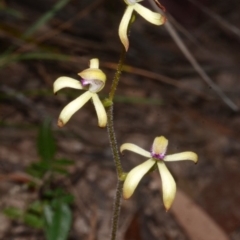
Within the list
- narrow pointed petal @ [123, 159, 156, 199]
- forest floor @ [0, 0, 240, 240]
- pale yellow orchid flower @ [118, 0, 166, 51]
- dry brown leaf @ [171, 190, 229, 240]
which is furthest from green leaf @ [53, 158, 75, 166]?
pale yellow orchid flower @ [118, 0, 166, 51]

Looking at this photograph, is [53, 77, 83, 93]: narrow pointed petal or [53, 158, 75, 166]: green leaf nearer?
[53, 77, 83, 93]: narrow pointed petal

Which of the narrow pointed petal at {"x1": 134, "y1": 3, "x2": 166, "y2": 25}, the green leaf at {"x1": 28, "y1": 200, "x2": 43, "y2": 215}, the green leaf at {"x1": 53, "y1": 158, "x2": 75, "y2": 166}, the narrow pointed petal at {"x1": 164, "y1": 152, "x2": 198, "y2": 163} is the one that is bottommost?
the narrow pointed petal at {"x1": 164, "y1": 152, "x2": 198, "y2": 163}

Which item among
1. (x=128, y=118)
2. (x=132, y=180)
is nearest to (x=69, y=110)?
(x=132, y=180)

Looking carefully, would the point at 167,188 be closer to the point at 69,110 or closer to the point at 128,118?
the point at 69,110

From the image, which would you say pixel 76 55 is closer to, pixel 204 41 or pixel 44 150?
pixel 204 41

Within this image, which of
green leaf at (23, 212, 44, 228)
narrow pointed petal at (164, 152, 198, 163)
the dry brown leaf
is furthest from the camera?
the dry brown leaf

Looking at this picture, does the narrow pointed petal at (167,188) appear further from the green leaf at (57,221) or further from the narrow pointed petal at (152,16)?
the green leaf at (57,221)

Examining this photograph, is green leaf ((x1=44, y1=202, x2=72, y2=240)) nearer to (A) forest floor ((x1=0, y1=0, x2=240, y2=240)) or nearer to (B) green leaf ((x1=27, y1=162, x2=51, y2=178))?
(B) green leaf ((x1=27, y1=162, x2=51, y2=178))
